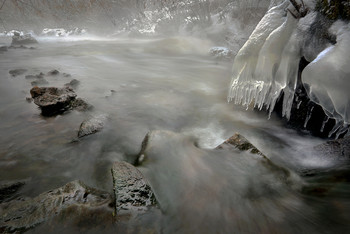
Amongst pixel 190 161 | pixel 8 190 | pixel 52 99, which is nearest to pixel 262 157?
pixel 190 161

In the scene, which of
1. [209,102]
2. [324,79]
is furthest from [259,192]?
[209,102]

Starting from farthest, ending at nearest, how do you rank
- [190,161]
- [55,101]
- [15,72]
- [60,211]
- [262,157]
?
[15,72], [55,101], [190,161], [262,157], [60,211]

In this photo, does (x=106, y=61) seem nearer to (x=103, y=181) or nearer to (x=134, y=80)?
(x=134, y=80)

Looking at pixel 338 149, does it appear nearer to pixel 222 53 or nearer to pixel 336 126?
pixel 336 126

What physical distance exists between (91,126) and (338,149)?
3276mm

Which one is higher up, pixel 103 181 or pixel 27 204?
pixel 27 204

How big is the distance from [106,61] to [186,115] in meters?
6.47

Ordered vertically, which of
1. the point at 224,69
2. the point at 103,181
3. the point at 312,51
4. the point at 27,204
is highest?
the point at 312,51

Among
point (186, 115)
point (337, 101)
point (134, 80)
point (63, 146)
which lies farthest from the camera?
point (134, 80)

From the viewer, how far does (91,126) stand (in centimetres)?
297

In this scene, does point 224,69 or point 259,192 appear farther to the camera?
point 224,69

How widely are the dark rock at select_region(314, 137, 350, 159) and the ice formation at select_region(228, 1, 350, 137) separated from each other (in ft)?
0.68

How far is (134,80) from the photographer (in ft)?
20.1

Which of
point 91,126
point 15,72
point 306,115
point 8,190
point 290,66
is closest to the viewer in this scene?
point 8,190
